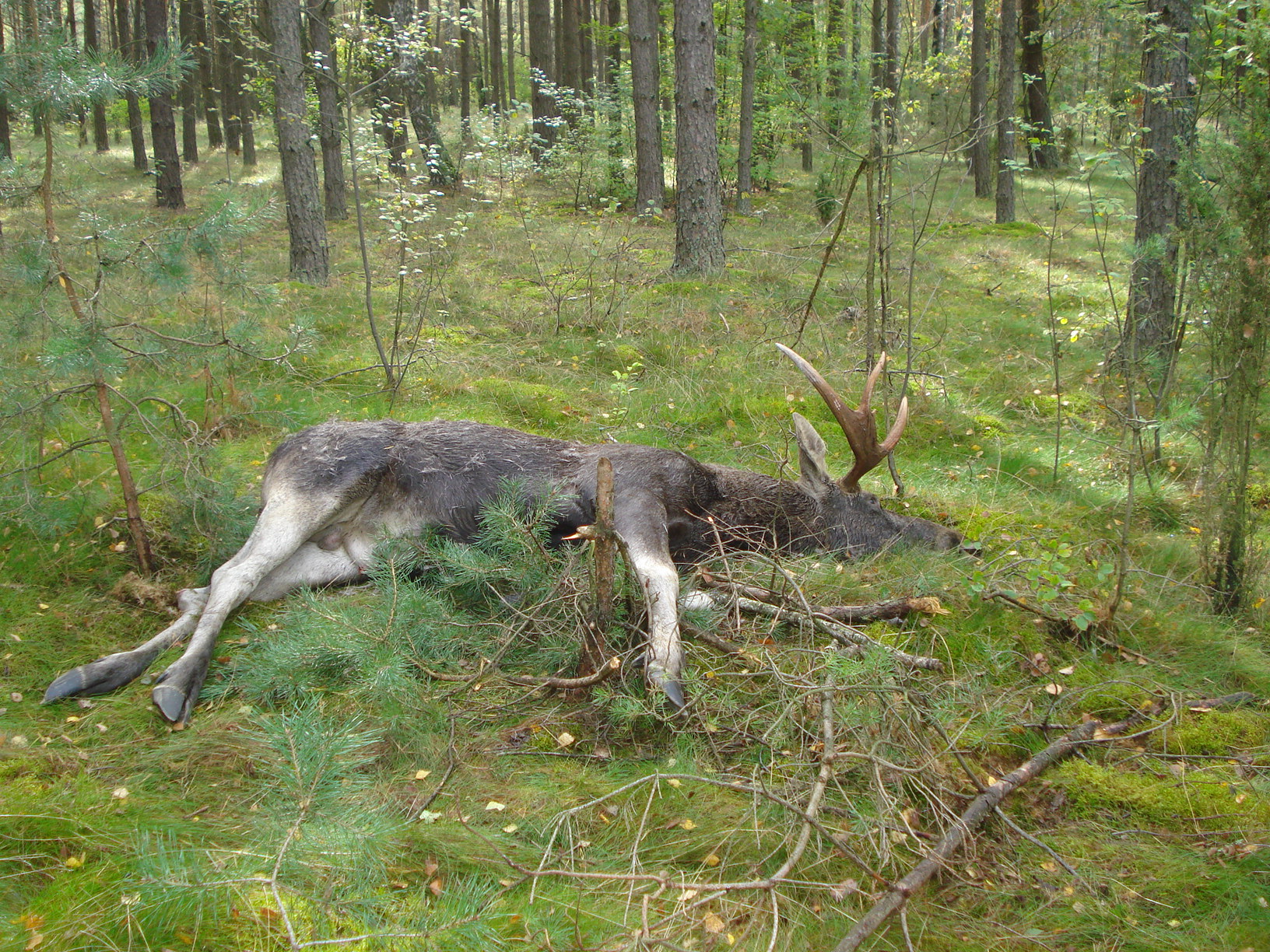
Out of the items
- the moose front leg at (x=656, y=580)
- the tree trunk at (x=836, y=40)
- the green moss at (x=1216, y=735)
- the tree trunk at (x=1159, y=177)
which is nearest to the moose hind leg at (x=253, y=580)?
the moose front leg at (x=656, y=580)

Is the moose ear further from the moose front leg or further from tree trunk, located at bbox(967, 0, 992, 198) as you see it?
tree trunk, located at bbox(967, 0, 992, 198)

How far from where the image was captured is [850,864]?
3047 mm

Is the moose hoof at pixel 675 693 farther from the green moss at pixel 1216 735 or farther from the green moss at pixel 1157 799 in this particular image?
the green moss at pixel 1216 735

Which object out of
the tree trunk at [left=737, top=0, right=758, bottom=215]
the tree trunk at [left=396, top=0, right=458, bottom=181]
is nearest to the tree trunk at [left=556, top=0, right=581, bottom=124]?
the tree trunk at [left=396, top=0, right=458, bottom=181]

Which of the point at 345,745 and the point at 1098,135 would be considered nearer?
the point at 345,745

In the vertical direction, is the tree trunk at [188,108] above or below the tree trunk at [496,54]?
below

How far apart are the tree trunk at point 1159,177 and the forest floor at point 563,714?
0.56 m

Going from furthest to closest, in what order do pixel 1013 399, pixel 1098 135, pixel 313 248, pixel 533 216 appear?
1. pixel 533 216
2. pixel 313 248
3. pixel 1013 399
4. pixel 1098 135

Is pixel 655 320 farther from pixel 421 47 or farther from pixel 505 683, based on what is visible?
pixel 505 683

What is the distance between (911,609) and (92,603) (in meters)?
4.21

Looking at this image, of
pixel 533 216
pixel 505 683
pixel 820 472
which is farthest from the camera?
pixel 533 216

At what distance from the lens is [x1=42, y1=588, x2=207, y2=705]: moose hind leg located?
3.81 m

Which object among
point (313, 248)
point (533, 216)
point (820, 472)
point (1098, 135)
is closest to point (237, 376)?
point (313, 248)

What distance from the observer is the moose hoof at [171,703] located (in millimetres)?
3719
